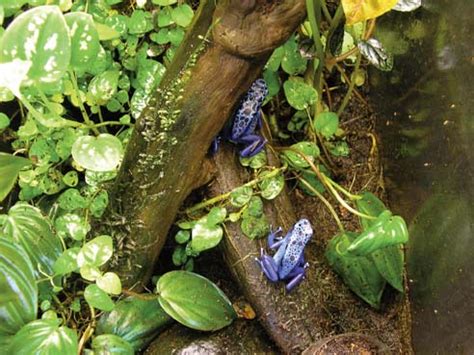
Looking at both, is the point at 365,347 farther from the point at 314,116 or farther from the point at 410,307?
the point at 314,116

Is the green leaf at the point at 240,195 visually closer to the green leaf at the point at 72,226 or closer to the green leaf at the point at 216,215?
the green leaf at the point at 216,215

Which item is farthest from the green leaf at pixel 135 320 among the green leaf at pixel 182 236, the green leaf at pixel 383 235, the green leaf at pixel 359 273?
the green leaf at pixel 383 235

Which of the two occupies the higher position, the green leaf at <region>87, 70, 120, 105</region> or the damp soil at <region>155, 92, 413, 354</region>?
the green leaf at <region>87, 70, 120, 105</region>

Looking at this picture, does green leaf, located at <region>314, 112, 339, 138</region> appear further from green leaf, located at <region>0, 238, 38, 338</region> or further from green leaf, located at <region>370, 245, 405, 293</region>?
green leaf, located at <region>0, 238, 38, 338</region>

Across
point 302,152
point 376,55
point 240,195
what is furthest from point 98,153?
point 376,55

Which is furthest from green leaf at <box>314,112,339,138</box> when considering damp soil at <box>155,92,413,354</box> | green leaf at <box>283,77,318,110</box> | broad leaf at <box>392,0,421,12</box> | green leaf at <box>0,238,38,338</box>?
green leaf at <box>0,238,38,338</box>
